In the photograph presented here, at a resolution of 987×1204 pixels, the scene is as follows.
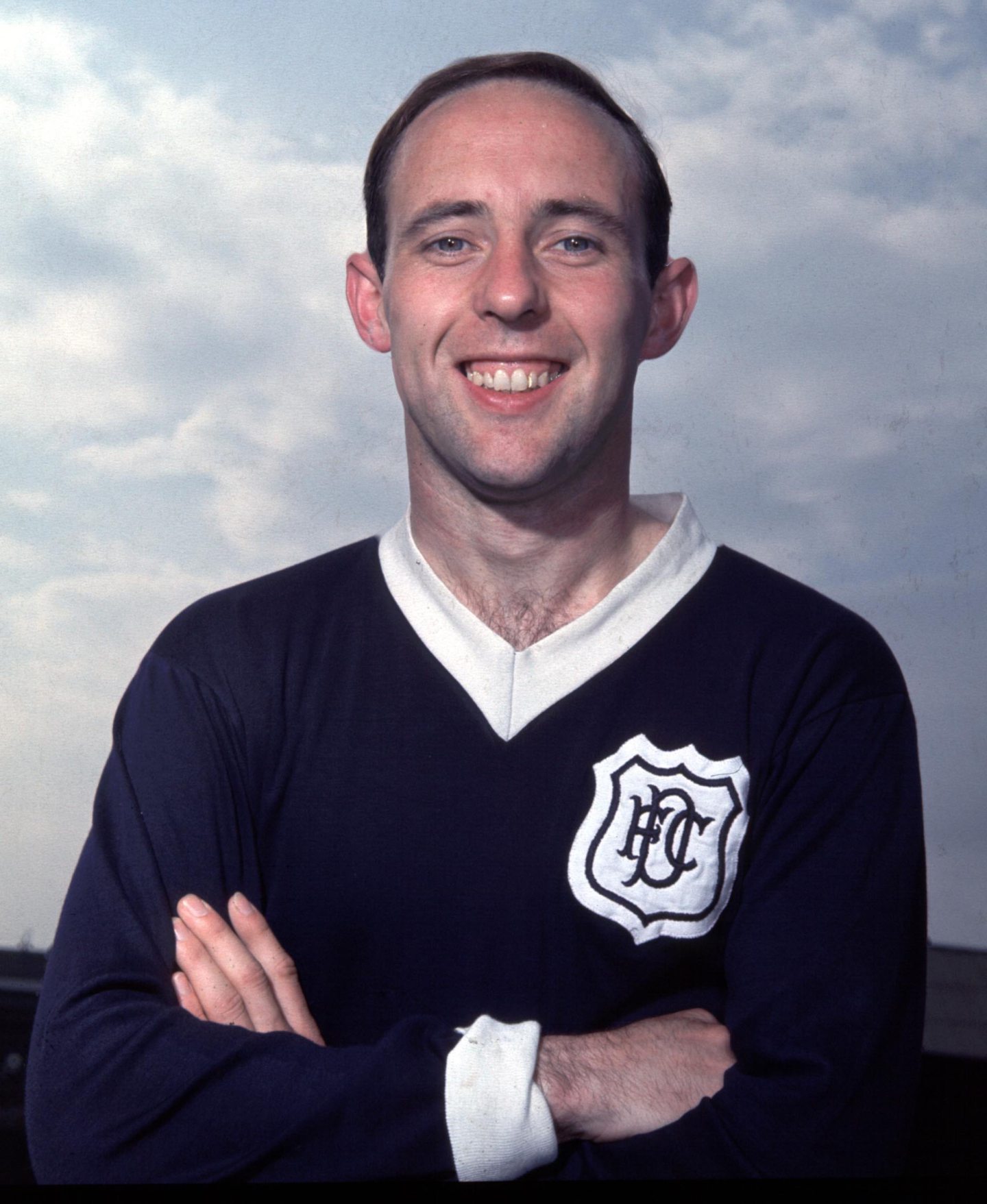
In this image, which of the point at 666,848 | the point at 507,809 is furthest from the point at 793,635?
the point at 507,809

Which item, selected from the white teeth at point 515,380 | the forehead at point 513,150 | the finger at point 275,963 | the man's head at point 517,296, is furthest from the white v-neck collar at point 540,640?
the forehead at point 513,150

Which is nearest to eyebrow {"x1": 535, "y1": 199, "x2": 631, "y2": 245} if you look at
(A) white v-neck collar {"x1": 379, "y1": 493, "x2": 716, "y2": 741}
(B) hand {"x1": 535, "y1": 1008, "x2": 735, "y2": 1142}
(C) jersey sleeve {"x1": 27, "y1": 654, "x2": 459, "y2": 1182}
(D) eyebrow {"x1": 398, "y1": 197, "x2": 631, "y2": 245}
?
(D) eyebrow {"x1": 398, "y1": 197, "x2": 631, "y2": 245}

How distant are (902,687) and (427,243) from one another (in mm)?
879

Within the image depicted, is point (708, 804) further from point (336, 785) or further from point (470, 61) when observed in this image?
point (470, 61)

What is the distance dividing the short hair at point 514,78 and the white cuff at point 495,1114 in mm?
1118

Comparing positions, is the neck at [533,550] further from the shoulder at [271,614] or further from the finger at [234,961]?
the finger at [234,961]

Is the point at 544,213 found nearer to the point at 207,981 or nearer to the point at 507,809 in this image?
the point at 507,809

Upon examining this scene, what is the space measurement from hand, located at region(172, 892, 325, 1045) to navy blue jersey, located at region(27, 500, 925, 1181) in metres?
0.02

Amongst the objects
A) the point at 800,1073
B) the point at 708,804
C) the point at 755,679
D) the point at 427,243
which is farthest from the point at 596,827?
the point at 427,243

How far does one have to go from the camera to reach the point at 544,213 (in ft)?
5.86

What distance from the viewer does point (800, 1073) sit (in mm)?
1453

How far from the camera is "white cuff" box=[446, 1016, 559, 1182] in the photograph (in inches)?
56.6

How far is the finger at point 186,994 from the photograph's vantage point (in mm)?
1554

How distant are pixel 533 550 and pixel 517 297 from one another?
1.16 feet
